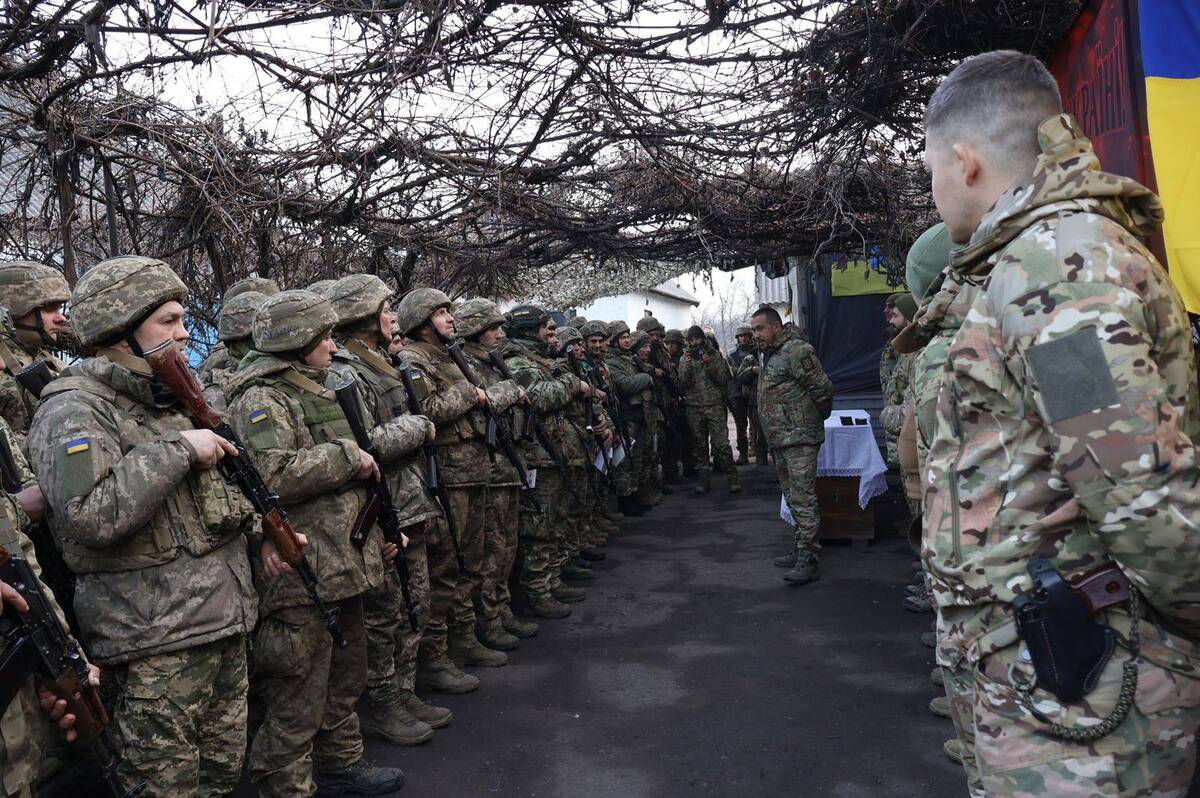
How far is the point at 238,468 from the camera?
3.06 m

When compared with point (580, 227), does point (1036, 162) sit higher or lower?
lower

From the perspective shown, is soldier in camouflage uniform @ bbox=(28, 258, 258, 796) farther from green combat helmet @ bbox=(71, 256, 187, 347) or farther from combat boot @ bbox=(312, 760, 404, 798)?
combat boot @ bbox=(312, 760, 404, 798)

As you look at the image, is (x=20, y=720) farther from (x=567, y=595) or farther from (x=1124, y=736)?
(x=567, y=595)

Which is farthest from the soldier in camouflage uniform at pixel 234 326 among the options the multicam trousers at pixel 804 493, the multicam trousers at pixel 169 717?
the multicam trousers at pixel 804 493

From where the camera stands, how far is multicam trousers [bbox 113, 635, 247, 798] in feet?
8.99

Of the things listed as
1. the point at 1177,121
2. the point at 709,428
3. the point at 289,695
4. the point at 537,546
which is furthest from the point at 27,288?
the point at 709,428

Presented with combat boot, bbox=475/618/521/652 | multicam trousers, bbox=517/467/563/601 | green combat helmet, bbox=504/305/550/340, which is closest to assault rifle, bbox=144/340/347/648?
combat boot, bbox=475/618/521/652

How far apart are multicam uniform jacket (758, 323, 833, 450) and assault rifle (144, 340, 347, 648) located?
458cm

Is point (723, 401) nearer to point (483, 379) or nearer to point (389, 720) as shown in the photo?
point (483, 379)

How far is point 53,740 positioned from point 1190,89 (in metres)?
4.47

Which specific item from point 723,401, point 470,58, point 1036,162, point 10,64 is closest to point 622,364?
point 723,401

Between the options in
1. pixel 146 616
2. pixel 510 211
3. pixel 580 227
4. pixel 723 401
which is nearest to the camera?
pixel 146 616

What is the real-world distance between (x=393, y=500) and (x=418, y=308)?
4.93 feet

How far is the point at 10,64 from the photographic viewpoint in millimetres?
4293
